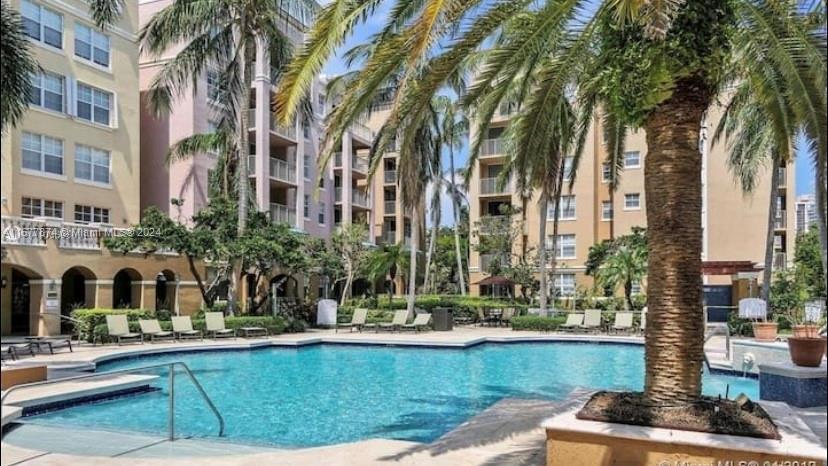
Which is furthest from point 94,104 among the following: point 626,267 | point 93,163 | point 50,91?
point 626,267

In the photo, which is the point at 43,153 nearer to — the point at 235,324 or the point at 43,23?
the point at 43,23

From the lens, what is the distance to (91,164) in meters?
28.2

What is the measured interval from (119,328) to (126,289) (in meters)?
10.3

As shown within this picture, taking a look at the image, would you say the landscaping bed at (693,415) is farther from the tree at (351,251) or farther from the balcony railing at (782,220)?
the balcony railing at (782,220)

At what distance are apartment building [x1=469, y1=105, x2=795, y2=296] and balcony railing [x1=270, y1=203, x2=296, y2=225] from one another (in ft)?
39.3

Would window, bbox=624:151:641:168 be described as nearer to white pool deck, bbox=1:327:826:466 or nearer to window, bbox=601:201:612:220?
window, bbox=601:201:612:220

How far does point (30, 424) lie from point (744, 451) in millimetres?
9142

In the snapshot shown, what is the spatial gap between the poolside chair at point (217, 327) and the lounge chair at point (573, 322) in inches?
504

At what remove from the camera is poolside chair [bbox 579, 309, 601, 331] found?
26.0 meters

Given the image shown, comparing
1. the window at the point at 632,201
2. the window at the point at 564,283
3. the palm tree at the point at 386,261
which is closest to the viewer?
the palm tree at the point at 386,261

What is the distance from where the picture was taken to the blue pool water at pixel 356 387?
10.7m

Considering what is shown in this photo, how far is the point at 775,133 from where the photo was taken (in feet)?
28.7

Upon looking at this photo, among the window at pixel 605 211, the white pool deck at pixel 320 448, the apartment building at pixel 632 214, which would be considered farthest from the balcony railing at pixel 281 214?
the white pool deck at pixel 320 448

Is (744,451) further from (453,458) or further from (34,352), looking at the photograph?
(34,352)
